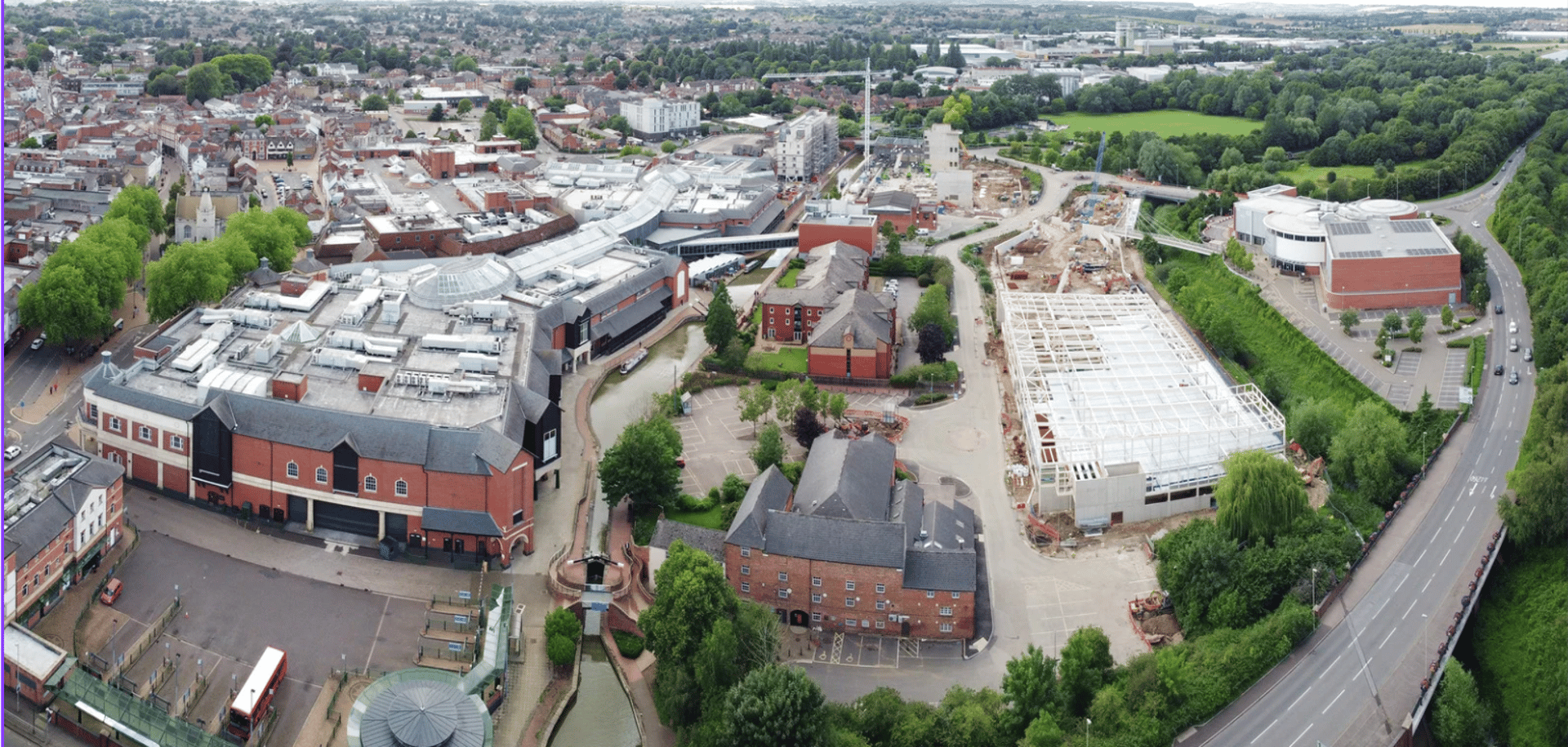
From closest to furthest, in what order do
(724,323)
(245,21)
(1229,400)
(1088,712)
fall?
→ (1088,712) < (1229,400) < (724,323) < (245,21)

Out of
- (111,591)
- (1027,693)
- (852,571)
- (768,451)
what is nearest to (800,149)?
(768,451)

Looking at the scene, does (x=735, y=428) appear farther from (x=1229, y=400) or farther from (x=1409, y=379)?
(x=1409, y=379)

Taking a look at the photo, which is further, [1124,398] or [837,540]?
[1124,398]

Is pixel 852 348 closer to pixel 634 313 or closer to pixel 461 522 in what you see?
pixel 634 313

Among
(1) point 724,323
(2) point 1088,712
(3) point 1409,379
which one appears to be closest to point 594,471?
(1) point 724,323

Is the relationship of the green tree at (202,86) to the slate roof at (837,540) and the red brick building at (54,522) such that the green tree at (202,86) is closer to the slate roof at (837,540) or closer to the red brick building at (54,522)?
the red brick building at (54,522)

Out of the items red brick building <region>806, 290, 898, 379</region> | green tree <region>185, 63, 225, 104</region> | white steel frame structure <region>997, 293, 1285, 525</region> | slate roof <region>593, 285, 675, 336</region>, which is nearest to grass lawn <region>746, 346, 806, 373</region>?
red brick building <region>806, 290, 898, 379</region>
